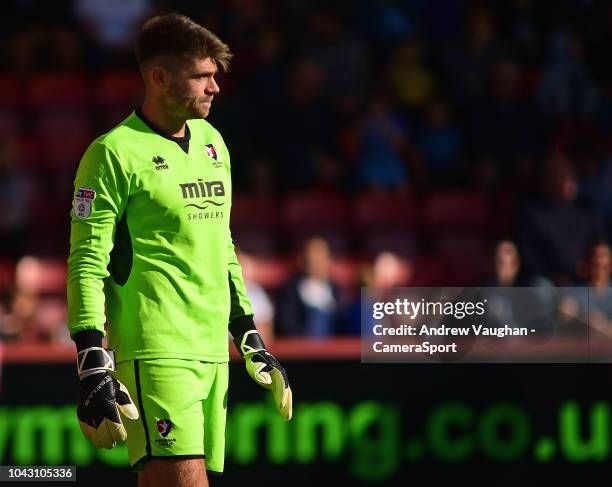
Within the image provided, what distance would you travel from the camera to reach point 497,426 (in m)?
7.26

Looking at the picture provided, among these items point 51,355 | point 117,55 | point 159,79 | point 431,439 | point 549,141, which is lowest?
point 431,439

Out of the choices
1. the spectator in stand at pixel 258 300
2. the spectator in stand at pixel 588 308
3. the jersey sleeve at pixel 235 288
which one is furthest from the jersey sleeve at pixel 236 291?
the spectator in stand at pixel 258 300

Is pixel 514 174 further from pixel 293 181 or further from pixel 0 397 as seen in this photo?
pixel 0 397

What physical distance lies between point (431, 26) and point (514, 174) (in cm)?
232

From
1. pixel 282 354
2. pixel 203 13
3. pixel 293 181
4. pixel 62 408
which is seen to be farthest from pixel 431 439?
pixel 203 13

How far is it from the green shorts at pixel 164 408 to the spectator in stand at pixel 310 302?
167 inches

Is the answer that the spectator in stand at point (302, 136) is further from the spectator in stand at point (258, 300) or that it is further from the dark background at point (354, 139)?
the spectator in stand at point (258, 300)

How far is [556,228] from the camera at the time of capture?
31.3 feet

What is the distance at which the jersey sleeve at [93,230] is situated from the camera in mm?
4195

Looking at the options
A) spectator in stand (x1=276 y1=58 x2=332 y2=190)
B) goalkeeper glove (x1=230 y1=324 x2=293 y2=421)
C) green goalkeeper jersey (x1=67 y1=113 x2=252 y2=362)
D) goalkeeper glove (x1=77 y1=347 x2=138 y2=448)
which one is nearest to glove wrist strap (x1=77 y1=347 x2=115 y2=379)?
goalkeeper glove (x1=77 y1=347 x2=138 y2=448)

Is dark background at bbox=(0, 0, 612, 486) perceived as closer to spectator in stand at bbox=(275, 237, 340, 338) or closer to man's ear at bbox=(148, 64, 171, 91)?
spectator in stand at bbox=(275, 237, 340, 338)

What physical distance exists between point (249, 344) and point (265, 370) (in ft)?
0.39

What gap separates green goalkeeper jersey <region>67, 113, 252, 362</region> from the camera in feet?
14.0

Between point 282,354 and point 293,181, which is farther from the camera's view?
point 293,181
